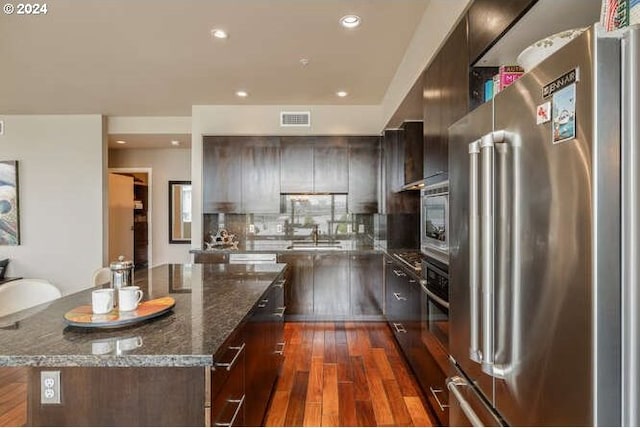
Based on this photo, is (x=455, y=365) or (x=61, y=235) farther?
(x=61, y=235)

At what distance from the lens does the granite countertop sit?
1056 millimetres

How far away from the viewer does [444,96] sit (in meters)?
2.00

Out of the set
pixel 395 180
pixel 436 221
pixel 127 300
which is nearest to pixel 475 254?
pixel 436 221

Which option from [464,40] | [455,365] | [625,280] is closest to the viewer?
[625,280]

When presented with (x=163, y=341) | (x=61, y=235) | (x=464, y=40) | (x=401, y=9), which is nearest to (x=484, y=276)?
(x=163, y=341)

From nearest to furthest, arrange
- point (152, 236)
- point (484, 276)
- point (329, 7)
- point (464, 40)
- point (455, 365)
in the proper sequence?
1. point (484, 276)
2. point (455, 365)
3. point (464, 40)
4. point (329, 7)
5. point (152, 236)

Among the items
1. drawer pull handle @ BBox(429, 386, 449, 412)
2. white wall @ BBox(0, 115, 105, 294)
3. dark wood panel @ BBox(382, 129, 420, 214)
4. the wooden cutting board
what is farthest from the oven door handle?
white wall @ BBox(0, 115, 105, 294)

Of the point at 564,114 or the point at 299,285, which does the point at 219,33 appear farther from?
the point at 299,285

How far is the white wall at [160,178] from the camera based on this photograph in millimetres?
6566

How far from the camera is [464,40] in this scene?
172 cm

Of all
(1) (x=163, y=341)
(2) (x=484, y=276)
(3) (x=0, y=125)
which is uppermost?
(3) (x=0, y=125)

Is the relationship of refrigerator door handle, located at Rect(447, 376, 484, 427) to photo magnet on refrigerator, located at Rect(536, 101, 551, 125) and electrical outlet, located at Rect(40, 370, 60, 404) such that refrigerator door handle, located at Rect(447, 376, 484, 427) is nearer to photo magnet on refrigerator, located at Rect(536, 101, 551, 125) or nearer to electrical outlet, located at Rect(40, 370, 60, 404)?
photo magnet on refrigerator, located at Rect(536, 101, 551, 125)

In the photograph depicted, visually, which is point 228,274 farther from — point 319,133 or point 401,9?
point 319,133

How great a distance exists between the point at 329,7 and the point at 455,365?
230 cm
